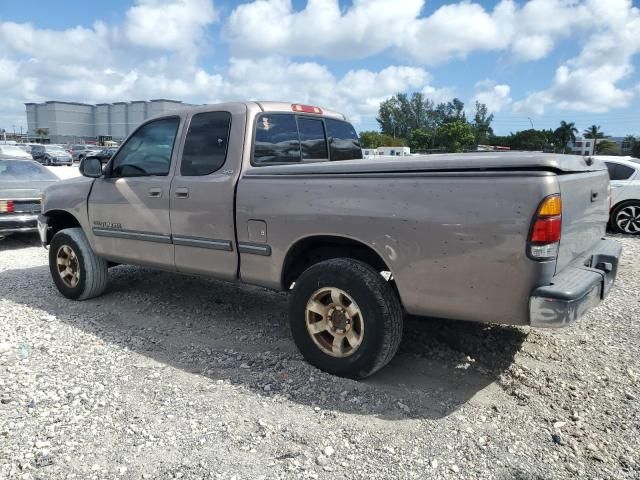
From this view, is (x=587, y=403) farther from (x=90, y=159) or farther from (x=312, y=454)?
(x=90, y=159)

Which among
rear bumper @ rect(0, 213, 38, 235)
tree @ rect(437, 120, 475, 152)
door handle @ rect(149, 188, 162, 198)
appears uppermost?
tree @ rect(437, 120, 475, 152)

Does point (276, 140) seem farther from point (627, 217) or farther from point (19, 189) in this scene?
point (627, 217)

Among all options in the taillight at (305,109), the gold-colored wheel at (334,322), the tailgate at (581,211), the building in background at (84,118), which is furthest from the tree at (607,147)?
the building in background at (84,118)

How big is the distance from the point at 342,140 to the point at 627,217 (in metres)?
7.58

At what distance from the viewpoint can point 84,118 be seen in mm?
127250

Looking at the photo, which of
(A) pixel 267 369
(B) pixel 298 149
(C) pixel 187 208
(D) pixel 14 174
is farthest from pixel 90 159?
(D) pixel 14 174

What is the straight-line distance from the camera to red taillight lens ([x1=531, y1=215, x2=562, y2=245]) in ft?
8.83

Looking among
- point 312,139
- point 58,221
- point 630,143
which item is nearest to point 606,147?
point 630,143

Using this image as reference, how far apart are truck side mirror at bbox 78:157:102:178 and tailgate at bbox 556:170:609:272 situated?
409 cm

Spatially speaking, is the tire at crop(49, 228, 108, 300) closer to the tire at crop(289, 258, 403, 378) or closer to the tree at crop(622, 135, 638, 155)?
the tire at crop(289, 258, 403, 378)

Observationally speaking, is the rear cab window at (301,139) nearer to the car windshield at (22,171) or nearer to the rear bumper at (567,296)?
the rear bumper at (567,296)

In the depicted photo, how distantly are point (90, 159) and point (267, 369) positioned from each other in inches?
109

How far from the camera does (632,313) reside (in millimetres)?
4992

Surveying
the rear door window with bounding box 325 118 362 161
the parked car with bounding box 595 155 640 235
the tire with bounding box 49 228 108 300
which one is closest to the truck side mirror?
the tire with bounding box 49 228 108 300
